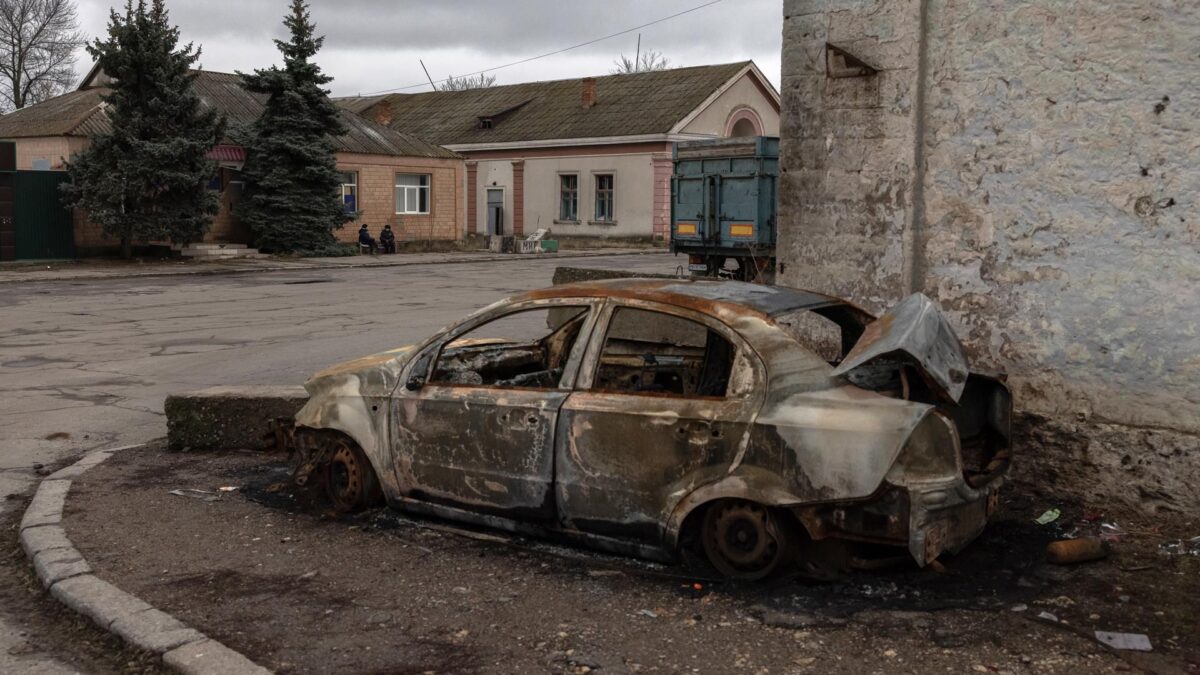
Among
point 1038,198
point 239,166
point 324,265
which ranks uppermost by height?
point 239,166

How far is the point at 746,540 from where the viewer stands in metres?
4.91

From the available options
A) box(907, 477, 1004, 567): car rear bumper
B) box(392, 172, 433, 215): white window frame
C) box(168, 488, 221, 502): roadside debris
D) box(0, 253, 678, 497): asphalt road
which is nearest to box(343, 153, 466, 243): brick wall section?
box(392, 172, 433, 215): white window frame

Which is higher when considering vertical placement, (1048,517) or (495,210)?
(495,210)

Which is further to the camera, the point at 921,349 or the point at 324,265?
the point at 324,265

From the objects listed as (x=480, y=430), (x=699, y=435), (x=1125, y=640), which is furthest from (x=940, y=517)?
(x=480, y=430)

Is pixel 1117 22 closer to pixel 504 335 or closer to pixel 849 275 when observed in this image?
pixel 849 275

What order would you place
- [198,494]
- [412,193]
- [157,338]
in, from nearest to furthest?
[198,494] → [157,338] → [412,193]

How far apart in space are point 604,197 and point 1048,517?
1546 inches

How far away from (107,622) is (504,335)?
9.15 meters

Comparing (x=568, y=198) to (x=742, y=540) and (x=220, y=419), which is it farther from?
(x=742, y=540)

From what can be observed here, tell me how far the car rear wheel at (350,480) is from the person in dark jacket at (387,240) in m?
31.4

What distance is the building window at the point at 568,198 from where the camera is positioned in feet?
149

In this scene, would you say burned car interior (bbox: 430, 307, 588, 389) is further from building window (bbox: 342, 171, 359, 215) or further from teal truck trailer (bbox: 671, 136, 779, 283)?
building window (bbox: 342, 171, 359, 215)

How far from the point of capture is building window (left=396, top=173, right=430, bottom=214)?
39.8 meters
